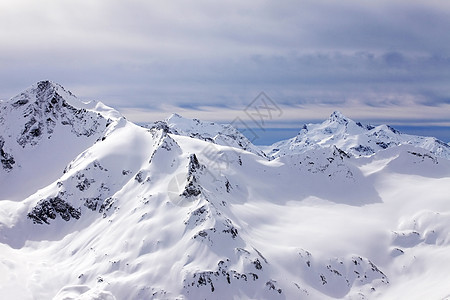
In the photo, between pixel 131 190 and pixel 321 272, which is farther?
pixel 131 190

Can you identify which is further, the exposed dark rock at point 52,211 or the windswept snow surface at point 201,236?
the exposed dark rock at point 52,211

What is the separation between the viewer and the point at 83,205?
17350 cm

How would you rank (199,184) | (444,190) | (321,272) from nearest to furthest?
(321,272)
(199,184)
(444,190)

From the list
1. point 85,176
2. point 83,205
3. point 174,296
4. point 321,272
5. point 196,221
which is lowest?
point 174,296

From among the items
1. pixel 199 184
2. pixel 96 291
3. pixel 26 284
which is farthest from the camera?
pixel 199 184

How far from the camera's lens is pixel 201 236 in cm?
13888

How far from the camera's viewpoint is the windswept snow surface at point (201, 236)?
430ft

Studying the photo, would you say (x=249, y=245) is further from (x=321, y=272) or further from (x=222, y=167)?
(x=222, y=167)

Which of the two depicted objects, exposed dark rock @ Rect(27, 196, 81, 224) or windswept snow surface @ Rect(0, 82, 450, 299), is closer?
windswept snow surface @ Rect(0, 82, 450, 299)

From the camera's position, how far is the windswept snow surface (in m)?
131

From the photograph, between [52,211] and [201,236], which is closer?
[201,236]

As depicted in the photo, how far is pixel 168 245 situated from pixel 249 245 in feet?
92.8

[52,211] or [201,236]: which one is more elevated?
[52,211]

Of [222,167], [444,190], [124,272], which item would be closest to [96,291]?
[124,272]
